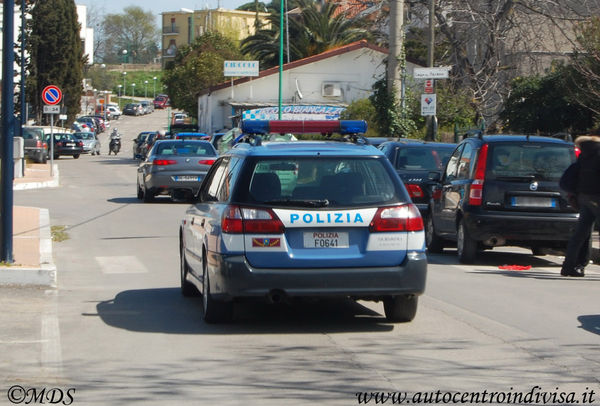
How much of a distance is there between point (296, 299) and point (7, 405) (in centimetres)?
293

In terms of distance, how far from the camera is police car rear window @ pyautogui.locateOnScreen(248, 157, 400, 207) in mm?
8594

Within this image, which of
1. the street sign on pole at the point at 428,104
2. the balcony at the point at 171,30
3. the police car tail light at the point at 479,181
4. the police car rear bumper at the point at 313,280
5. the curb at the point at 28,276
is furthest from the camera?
the balcony at the point at 171,30

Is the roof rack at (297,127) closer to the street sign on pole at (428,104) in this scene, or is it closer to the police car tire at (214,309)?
the police car tire at (214,309)

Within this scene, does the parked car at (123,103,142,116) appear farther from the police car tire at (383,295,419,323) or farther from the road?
the police car tire at (383,295,419,323)

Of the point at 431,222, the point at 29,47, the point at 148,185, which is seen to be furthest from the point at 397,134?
the point at 29,47

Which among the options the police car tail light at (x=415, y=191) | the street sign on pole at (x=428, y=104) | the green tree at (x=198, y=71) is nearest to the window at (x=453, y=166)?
the police car tail light at (x=415, y=191)

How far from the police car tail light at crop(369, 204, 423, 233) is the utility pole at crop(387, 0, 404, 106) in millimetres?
24857

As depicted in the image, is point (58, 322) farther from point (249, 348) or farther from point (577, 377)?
point (577, 377)

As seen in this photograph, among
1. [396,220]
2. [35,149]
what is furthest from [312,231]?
[35,149]

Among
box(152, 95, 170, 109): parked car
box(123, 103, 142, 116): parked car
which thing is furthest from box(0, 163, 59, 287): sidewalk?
box(152, 95, 170, 109): parked car

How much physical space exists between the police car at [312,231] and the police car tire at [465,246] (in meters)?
5.10

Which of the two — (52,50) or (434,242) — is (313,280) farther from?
(52,50)

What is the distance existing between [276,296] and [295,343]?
0.44m

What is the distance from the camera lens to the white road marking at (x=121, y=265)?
44.2 feet
